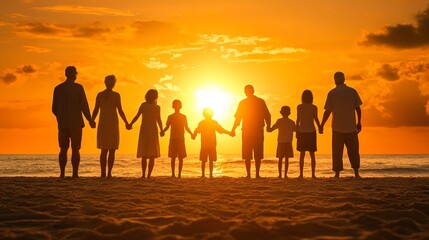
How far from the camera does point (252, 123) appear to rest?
13.1m

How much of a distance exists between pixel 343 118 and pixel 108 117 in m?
5.60

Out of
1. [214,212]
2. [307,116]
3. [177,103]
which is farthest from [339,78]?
[214,212]

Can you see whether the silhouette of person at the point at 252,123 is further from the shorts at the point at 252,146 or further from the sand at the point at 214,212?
the sand at the point at 214,212

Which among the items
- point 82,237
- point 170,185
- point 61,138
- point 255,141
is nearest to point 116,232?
point 82,237

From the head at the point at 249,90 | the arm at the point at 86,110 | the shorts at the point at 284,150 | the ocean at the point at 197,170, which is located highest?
the head at the point at 249,90

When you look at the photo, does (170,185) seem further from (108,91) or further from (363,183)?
(363,183)

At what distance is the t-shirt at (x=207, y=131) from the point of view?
1395cm

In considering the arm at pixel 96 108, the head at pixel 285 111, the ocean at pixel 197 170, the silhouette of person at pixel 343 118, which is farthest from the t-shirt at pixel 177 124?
the ocean at pixel 197 170

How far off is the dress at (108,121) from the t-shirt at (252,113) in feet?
10.3

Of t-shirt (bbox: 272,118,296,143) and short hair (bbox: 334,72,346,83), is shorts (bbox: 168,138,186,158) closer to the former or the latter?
t-shirt (bbox: 272,118,296,143)

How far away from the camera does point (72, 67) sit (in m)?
11.8

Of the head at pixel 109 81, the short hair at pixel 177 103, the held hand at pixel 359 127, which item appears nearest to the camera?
the head at pixel 109 81

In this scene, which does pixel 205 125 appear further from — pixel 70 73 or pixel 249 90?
pixel 70 73

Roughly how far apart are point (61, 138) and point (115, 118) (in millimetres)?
1348
